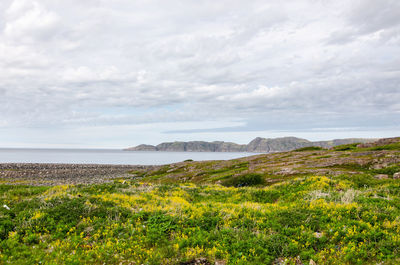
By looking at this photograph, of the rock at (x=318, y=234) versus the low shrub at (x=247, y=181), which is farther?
the low shrub at (x=247, y=181)

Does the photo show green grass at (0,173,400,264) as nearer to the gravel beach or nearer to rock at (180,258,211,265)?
Result: rock at (180,258,211,265)

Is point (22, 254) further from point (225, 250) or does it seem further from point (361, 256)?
point (361, 256)

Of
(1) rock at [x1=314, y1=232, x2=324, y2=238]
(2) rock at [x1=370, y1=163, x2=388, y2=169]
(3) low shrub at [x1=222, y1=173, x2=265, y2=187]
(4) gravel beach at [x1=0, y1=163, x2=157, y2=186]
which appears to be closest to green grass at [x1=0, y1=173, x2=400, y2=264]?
(1) rock at [x1=314, y1=232, x2=324, y2=238]

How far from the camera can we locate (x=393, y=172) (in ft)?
102

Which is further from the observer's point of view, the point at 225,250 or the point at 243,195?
the point at 243,195

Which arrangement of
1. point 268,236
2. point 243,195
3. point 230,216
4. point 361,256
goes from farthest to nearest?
point 243,195, point 230,216, point 268,236, point 361,256

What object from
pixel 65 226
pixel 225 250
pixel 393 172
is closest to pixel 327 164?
pixel 393 172

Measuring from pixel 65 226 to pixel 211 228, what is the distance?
295 inches

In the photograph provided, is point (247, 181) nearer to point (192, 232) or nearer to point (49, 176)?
point (192, 232)

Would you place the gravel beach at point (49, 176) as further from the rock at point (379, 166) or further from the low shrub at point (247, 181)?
the rock at point (379, 166)

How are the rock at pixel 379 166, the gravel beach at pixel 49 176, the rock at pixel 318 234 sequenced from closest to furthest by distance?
the rock at pixel 318 234, the rock at pixel 379 166, the gravel beach at pixel 49 176

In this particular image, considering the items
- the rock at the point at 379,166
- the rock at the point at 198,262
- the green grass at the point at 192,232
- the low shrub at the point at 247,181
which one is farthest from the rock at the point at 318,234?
the rock at the point at 379,166

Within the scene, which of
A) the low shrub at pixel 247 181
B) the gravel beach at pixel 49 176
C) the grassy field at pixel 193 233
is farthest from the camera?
the gravel beach at pixel 49 176

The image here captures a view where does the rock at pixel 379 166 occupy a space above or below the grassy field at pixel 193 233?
below
